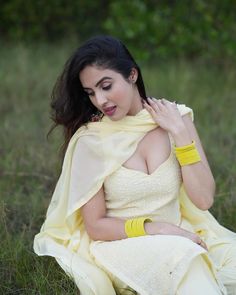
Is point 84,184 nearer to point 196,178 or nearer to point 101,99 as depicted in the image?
point 101,99

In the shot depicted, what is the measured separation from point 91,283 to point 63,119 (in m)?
0.70

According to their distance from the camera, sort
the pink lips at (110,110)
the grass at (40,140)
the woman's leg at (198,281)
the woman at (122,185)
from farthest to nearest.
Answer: the grass at (40,140), the pink lips at (110,110), the woman at (122,185), the woman's leg at (198,281)

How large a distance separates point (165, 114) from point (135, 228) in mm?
500

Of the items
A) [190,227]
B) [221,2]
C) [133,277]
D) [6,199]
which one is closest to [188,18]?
[221,2]

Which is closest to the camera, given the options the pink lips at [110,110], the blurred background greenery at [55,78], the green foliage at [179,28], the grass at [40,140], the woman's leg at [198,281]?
the woman's leg at [198,281]

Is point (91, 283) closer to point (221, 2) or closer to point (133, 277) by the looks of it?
point (133, 277)

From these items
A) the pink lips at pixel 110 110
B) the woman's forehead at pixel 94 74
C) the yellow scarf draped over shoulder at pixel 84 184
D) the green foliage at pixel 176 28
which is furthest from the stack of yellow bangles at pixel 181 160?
the green foliage at pixel 176 28

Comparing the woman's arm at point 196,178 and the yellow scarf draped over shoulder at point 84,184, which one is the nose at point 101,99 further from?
the woman's arm at point 196,178

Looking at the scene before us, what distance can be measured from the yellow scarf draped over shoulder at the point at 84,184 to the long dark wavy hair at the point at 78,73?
0.07m

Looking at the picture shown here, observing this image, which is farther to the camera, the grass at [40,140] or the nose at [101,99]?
the grass at [40,140]

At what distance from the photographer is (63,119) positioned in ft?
9.38

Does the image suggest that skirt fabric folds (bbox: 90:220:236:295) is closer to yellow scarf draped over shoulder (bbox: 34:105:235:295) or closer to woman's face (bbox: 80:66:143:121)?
yellow scarf draped over shoulder (bbox: 34:105:235:295)

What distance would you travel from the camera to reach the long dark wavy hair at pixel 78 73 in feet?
8.71

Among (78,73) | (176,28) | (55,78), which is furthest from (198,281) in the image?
(176,28)
